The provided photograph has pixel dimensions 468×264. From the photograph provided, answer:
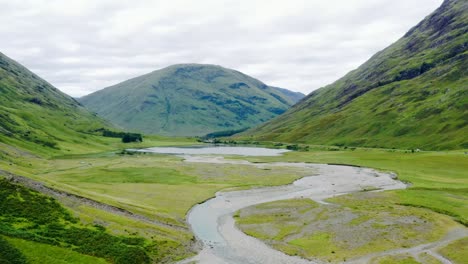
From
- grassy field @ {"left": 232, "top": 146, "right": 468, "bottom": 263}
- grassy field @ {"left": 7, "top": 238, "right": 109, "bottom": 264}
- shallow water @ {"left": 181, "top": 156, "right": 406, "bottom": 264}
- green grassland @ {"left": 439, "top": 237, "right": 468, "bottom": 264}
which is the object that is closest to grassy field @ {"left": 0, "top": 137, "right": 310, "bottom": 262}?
shallow water @ {"left": 181, "top": 156, "right": 406, "bottom": 264}

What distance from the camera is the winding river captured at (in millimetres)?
63281

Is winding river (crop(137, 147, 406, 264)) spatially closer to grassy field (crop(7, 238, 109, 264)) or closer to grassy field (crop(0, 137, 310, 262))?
grassy field (crop(0, 137, 310, 262))

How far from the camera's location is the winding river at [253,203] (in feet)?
208

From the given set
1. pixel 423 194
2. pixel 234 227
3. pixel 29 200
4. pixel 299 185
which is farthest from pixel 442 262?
pixel 299 185

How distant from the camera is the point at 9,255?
5122 centimetres

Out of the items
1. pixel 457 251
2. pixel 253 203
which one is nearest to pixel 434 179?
pixel 253 203

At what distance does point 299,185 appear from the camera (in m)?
136

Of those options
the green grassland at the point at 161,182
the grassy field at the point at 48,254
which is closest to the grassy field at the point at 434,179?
the green grassland at the point at 161,182

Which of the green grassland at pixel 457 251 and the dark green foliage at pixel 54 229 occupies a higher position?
the dark green foliage at pixel 54 229

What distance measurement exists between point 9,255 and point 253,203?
6547cm

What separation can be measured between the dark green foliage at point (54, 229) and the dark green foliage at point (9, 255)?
126 inches

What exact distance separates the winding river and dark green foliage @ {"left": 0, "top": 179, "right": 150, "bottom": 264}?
10.7 meters

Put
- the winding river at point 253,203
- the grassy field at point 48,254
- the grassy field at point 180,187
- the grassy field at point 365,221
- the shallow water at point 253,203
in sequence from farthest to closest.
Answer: the grassy field at point 180,187 < the grassy field at point 365,221 < the shallow water at point 253,203 < the winding river at point 253,203 < the grassy field at point 48,254

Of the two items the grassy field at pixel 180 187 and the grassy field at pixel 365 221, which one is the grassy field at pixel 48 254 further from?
the grassy field at pixel 365 221
